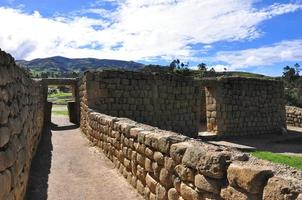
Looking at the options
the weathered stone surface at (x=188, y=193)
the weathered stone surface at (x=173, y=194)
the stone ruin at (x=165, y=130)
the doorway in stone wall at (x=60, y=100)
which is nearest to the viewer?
the stone ruin at (x=165, y=130)

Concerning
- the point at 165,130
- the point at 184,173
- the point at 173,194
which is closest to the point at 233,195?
the point at 184,173

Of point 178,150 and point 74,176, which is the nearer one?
point 178,150

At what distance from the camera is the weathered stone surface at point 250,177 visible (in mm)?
3676

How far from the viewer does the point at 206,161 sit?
464 cm

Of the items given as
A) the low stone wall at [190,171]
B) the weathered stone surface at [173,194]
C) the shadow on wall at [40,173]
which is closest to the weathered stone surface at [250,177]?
the low stone wall at [190,171]

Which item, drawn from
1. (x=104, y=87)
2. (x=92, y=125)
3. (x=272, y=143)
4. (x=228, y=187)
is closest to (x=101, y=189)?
(x=228, y=187)

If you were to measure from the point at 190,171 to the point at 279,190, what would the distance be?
183 centimetres

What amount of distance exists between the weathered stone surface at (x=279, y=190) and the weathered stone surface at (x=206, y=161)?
856 mm

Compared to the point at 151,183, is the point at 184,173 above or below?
above

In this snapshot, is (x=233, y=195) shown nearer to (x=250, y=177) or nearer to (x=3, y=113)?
(x=250, y=177)

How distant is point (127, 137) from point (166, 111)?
25.2ft

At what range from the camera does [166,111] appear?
634 inches

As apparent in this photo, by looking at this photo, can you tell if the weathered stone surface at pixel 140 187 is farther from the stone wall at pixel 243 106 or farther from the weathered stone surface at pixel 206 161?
the stone wall at pixel 243 106

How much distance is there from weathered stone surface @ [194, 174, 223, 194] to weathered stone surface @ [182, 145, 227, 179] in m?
0.06
